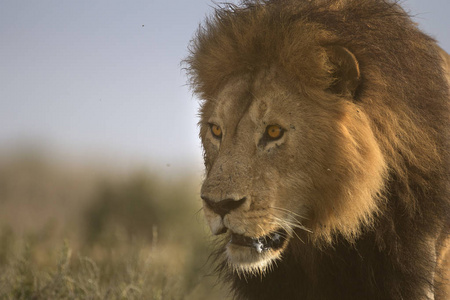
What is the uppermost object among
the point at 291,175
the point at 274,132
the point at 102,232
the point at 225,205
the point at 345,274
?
the point at 274,132

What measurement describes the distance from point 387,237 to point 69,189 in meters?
12.2

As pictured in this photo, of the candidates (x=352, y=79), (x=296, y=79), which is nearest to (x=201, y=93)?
(x=296, y=79)

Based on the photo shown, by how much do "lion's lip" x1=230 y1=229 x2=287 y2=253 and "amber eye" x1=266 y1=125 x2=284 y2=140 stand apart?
0.58 meters

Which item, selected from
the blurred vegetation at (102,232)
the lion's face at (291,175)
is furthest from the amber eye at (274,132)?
the blurred vegetation at (102,232)

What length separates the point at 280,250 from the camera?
3.36m

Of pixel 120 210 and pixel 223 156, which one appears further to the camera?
pixel 120 210

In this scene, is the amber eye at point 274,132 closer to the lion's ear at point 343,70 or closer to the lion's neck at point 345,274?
the lion's ear at point 343,70

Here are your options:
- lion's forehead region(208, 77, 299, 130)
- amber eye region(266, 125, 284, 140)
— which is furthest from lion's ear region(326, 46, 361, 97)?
amber eye region(266, 125, 284, 140)

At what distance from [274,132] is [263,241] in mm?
670

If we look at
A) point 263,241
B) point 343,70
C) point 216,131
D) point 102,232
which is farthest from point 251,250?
point 102,232

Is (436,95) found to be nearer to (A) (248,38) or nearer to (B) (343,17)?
(B) (343,17)

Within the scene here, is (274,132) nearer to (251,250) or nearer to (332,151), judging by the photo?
(332,151)

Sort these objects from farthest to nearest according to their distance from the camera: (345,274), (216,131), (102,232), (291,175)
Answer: (102,232) < (216,131) < (345,274) < (291,175)

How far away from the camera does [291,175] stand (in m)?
3.19
